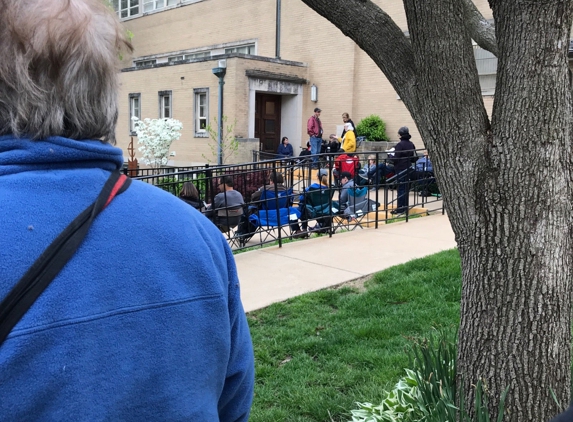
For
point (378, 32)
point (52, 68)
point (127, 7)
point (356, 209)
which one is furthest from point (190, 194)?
point (127, 7)

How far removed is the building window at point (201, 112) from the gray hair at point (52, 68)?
21501 millimetres

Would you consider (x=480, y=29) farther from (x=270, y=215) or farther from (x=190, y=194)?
(x=190, y=194)

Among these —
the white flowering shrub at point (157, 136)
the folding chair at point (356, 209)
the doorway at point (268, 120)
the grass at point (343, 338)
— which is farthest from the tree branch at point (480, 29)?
the doorway at point (268, 120)

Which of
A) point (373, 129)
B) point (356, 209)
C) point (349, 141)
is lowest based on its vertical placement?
point (356, 209)

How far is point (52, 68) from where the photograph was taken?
1.13 m

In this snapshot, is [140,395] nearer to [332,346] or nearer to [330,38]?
[332,346]

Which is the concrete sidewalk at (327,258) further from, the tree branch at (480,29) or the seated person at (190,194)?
the tree branch at (480,29)

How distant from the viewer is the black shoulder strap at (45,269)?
39.4 inches

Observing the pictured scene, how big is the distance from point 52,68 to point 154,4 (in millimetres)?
31825

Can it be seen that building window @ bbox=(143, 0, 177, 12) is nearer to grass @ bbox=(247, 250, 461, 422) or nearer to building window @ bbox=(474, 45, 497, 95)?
building window @ bbox=(474, 45, 497, 95)

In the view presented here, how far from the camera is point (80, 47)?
1.15 metres

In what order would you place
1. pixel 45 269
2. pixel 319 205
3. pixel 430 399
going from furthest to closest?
pixel 319 205 → pixel 430 399 → pixel 45 269

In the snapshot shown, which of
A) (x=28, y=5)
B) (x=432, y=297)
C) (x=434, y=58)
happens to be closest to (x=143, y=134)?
(x=432, y=297)

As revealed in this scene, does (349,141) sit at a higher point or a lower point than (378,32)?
lower
